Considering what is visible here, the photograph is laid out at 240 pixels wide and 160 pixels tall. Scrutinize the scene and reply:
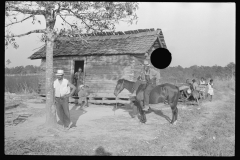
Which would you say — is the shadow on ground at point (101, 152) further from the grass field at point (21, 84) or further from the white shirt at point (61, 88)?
the grass field at point (21, 84)

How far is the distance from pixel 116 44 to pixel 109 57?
106 centimetres

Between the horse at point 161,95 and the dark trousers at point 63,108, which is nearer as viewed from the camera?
the dark trousers at point 63,108

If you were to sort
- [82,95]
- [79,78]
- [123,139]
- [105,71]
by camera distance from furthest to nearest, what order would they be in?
1. [79,78]
2. [105,71]
3. [82,95]
4. [123,139]

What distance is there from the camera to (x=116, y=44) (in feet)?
43.5

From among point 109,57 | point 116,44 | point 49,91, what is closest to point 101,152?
point 49,91

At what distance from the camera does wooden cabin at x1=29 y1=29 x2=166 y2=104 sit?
12.4 metres

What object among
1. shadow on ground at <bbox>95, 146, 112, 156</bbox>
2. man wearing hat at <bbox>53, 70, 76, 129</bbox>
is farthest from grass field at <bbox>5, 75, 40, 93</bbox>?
shadow on ground at <bbox>95, 146, 112, 156</bbox>

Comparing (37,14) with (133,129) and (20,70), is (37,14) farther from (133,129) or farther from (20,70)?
(20,70)

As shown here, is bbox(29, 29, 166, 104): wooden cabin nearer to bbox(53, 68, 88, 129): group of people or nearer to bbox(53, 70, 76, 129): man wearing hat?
bbox(53, 68, 88, 129): group of people

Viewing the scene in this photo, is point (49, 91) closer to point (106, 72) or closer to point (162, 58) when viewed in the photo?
point (162, 58)

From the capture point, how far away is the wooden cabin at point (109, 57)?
12375 millimetres

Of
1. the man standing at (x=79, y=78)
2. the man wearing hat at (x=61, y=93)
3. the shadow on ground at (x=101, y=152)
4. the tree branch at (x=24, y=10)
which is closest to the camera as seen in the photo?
the shadow on ground at (x=101, y=152)

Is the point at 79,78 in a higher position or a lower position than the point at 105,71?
lower

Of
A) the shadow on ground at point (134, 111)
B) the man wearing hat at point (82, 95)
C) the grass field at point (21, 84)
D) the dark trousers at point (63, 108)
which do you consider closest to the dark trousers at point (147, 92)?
the shadow on ground at point (134, 111)
